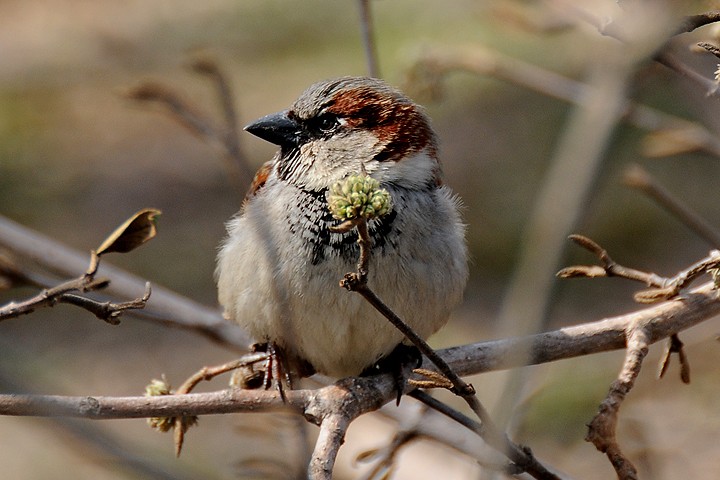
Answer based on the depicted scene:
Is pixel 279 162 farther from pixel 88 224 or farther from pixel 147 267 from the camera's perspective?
pixel 88 224

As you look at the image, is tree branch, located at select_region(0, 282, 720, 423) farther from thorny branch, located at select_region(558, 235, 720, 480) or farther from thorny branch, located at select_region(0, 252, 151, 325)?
thorny branch, located at select_region(0, 252, 151, 325)

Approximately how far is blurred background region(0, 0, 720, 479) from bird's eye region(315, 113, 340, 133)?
505 millimetres

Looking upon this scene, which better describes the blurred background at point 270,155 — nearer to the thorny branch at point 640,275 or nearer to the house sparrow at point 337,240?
the house sparrow at point 337,240

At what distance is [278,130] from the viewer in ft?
9.89

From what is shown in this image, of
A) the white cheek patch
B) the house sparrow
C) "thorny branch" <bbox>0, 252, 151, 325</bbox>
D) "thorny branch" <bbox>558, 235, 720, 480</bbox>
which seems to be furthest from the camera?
the white cheek patch

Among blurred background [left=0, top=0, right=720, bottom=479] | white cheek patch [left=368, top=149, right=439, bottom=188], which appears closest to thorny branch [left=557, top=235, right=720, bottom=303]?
blurred background [left=0, top=0, right=720, bottom=479]

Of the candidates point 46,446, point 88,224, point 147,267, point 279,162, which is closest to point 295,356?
point 279,162

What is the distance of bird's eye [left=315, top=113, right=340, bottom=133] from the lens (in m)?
3.00

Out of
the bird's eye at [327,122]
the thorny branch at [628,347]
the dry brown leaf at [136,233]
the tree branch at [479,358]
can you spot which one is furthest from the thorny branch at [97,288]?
the bird's eye at [327,122]

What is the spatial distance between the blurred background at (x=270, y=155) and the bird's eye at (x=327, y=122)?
505mm

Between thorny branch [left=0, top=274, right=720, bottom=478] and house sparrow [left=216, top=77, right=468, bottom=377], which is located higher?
house sparrow [left=216, top=77, right=468, bottom=377]

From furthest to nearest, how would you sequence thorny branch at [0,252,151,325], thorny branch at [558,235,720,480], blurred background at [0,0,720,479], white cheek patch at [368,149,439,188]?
blurred background at [0,0,720,479] < white cheek patch at [368,149,439,188] < thorny branch at [558,235,720,480] < thorny branch at [0,252,151,325]

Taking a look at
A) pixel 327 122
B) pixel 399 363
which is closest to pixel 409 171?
pixel 327 122

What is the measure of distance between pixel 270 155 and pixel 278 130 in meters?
4.71
